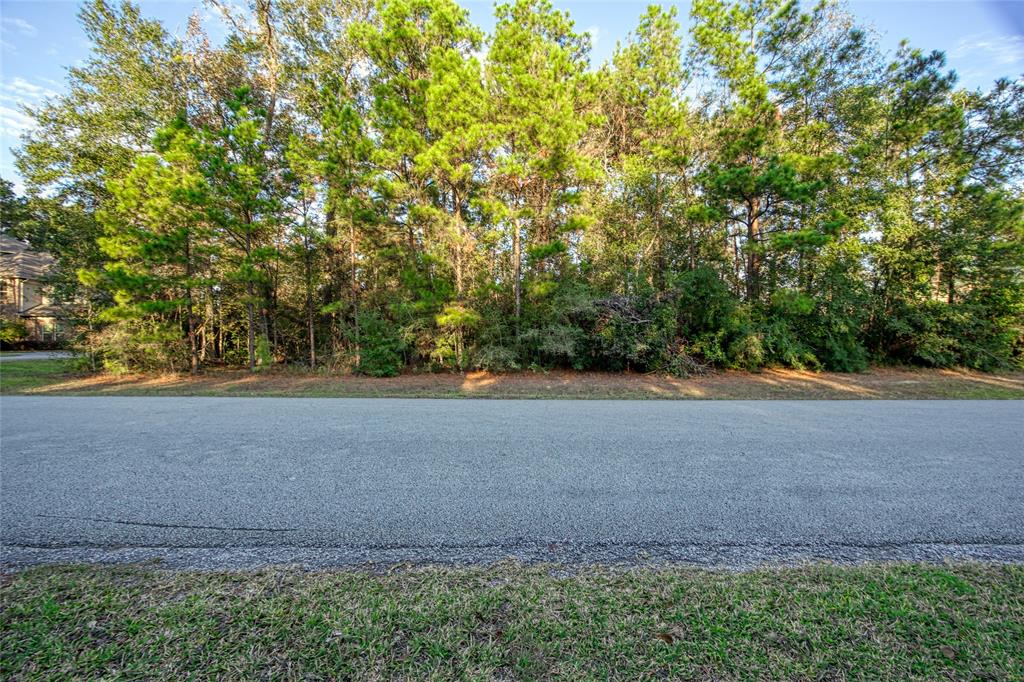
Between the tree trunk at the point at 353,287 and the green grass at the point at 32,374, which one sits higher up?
the tree trunk at the point at 353,287

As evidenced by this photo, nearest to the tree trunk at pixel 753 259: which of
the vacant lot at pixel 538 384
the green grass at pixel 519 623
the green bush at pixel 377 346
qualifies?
the vacant lot at pixel 538 384

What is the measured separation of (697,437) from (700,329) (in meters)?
8.86

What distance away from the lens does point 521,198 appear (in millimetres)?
12508

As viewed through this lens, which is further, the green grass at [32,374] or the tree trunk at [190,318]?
the tree trunk at [190,318]

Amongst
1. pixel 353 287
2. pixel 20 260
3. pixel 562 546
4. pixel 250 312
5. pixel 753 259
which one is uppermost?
pixel 20 260

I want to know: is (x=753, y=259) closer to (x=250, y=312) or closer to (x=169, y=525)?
(x=169, y=525)

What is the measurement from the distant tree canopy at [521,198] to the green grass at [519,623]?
9651mm

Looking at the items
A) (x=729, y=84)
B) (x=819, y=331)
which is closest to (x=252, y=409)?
(x=819, y=331)

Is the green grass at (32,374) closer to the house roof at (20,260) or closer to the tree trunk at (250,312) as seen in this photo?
the tree trunk at (250,312)

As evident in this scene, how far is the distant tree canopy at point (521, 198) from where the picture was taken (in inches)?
457

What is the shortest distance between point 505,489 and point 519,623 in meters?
1.59

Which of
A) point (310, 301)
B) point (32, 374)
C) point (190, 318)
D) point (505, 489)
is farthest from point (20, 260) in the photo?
point (505, 489)

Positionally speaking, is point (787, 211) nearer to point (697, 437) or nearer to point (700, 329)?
point (700, 329)

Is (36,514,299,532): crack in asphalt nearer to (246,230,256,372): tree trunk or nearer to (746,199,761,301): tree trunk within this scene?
(246,230,256,372): tree trunk
